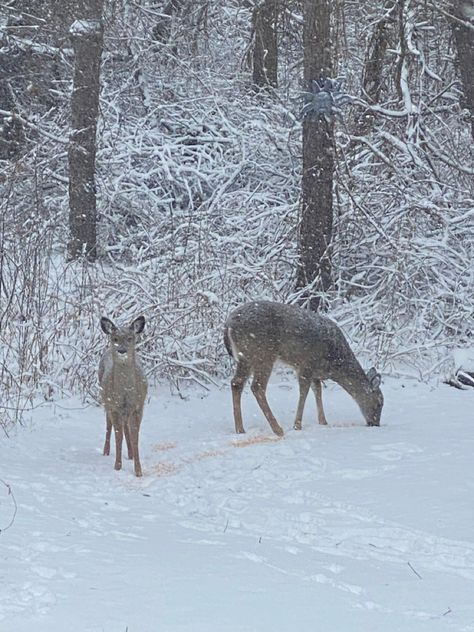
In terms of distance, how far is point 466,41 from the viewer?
1226 cm

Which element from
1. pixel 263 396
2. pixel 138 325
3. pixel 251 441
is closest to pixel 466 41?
pixel 263 396

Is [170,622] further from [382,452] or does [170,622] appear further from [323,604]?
[382,452]

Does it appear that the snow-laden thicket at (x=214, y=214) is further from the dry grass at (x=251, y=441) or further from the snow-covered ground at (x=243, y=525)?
the dry grass at (x=251, y=441)

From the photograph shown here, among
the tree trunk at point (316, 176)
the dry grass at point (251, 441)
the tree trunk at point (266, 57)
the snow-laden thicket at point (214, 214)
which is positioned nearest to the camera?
the dry grass at point (251, 441)

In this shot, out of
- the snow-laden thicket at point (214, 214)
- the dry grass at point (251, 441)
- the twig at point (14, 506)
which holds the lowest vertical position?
the dry grass at point (251, 441)

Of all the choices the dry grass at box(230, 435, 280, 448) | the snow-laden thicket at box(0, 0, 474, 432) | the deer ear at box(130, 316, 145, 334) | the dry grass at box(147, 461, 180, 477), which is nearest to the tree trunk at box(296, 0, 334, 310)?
the snow-laden thicket at box(0, 0, 474, 432)

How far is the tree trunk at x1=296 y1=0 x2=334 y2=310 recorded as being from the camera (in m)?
11.8

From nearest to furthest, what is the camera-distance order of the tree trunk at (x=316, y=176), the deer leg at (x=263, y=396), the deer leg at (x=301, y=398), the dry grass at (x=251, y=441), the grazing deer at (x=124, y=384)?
the grazing deer at (x=124, y=384) → the dry grass at (x=251, y=441) → the deer leg at (x=263, y=396) → the deer leg at (x=301, y=398) → the tree trunk at (x=316, y=176)

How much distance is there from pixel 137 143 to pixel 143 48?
2.76 metres

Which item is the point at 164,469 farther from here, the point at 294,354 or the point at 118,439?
the point at 294,354

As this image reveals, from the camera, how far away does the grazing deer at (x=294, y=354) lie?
9508 millimetres

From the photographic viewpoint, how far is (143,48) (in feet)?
59.7

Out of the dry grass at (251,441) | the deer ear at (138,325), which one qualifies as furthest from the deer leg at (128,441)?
the dry grass at (251,441)

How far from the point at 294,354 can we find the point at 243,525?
3.47 m
